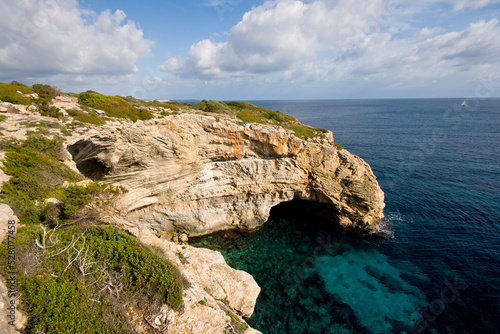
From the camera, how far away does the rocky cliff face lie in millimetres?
15961

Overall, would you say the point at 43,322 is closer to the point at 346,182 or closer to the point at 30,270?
the point at 30,270

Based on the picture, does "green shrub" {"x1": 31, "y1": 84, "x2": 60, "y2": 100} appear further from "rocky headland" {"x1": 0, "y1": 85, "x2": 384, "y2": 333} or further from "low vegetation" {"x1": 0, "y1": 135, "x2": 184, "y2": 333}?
"low vegetation" {"x1": 0, "y1": 135, "x2": 184, "y2": 333}

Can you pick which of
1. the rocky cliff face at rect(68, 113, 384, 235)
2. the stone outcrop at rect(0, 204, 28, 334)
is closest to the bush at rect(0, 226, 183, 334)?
the stone outcrop at rect(0, 204, 28, 334)

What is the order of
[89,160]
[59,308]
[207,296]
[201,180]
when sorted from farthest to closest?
[201,180], [89,160], [207,296], [59,308]

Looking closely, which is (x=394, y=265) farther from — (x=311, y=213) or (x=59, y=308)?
(x=59, y=308)

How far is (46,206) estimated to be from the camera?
10.5 meters

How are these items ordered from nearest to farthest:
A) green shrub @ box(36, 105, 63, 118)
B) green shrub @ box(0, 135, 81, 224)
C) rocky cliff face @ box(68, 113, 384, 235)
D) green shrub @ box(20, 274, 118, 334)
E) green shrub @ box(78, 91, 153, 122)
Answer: green shrub @ box(20, 274, 118, 334), green shrub @ box(0, 135, 81, 224), green shrub @ box(36, 105, 63, 118), rocky cliff face @ box(68, 113, 384, 235), green shrub @ box(78, 91, 153, 122)

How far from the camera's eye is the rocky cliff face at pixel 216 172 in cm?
1596

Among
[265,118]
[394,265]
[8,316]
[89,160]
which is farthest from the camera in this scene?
[265,118]

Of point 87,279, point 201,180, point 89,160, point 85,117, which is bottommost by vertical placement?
point 201,180

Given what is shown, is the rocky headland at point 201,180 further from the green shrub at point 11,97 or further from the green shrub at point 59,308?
the green shrub at point 59,308

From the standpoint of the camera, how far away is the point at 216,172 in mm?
21688

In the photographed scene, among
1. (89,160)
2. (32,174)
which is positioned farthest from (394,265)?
(32,174)

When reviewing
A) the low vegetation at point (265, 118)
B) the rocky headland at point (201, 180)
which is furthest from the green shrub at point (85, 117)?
the low vegetation at point (265, 118)
